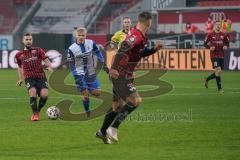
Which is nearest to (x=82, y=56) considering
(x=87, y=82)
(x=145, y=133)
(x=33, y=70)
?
(x=87, y=82)

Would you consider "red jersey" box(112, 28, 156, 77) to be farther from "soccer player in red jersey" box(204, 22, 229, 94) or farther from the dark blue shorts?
"soccer player in red jersey" box(204, 22, 229, 94)

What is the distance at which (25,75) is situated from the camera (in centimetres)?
1908

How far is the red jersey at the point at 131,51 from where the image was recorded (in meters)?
14.2

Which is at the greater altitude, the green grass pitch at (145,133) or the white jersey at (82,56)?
the white jersey at (82,56)

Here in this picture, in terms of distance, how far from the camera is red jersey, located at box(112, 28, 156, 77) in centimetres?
1416

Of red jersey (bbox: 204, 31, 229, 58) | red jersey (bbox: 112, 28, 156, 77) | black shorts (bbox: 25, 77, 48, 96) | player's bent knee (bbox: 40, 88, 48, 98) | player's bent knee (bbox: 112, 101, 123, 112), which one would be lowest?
player's bent knee (bbox: 40, 88, 48, 98)

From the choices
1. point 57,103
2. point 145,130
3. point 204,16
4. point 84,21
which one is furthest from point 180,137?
point 84,21

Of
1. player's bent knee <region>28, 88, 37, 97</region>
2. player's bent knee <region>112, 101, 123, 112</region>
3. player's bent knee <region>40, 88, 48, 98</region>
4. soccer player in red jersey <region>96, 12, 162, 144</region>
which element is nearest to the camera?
soccer player in red jersey <region>96, 12, 162, 144</region>

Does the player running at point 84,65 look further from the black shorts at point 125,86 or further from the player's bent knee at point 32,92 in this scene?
the black shorts at point 125,86

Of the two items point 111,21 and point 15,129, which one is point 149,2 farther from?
point 15,129

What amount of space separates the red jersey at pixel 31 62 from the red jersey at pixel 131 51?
5039 millimetres

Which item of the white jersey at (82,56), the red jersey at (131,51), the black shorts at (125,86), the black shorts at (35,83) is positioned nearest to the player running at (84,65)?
the white jersey at (82,56)

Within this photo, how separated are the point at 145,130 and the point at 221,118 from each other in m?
3.16

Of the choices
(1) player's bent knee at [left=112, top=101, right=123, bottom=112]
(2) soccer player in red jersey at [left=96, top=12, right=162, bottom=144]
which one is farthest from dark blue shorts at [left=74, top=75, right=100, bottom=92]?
(2) soccer player in red jersey at [left=96, top=12, right=162, bottom=144]
